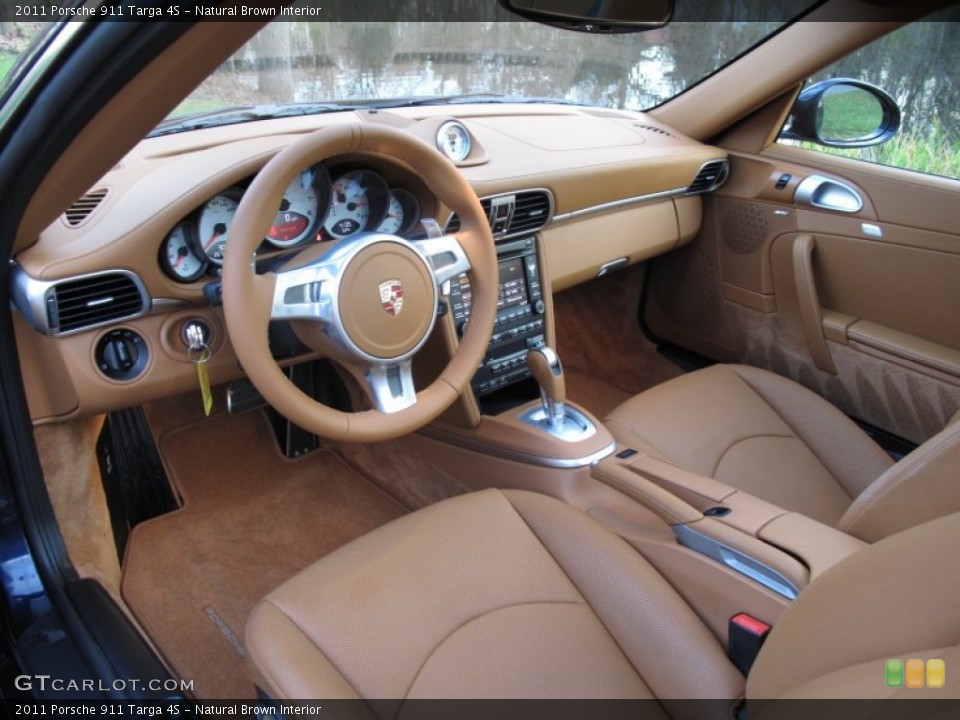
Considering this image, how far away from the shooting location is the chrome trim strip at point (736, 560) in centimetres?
134

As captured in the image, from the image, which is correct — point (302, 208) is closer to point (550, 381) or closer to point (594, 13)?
point (550, 381)

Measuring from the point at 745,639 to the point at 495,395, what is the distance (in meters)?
1.07

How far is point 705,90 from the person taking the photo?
2.61 m

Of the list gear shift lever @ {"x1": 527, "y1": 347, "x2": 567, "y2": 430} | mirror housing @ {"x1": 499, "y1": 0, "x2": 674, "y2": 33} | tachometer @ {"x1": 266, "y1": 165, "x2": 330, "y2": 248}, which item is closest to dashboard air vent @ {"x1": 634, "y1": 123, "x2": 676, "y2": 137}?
mirror housing @ {"x1": 499, "y1": 0, "x2": 674, "y2": 33}

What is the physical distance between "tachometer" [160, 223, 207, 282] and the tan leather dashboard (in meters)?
0.02

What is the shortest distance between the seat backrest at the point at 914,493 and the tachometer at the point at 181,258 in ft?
4.30

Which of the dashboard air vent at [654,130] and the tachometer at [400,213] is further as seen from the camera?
the dashboard air vent at [654,130]

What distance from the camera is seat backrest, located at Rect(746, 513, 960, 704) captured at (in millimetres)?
736

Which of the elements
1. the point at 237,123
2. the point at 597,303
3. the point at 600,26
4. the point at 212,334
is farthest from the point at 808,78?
the point at 212,334

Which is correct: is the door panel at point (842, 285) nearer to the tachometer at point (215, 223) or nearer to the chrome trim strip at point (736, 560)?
the chrome trim strip at point (736, 560)

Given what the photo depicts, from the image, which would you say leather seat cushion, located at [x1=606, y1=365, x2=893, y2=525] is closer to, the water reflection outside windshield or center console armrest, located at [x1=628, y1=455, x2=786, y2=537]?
center console armrest, located at [x1=628, y1=455, x2=786, y2=537]

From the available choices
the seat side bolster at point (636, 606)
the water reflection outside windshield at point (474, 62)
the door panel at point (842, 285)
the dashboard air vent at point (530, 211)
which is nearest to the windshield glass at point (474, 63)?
the water reflection outside windshield at point (474, 62)

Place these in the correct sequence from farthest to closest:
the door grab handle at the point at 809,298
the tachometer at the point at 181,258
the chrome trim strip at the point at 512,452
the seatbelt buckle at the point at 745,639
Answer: the door grab handle at the point at 809,298 → the chrome trim strip at the point at 512,452 → the tachometer at the point at 181,258 → the seatbelt buckle at the point at 745,639

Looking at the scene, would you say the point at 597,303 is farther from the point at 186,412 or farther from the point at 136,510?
the point at 136,510
